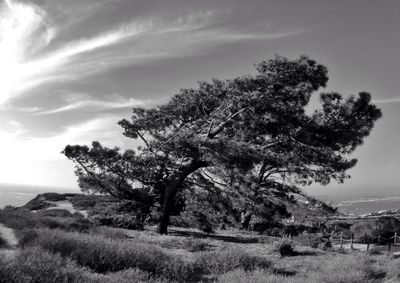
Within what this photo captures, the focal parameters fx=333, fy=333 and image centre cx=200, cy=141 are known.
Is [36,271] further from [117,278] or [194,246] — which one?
[194,246]

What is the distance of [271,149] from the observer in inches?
566

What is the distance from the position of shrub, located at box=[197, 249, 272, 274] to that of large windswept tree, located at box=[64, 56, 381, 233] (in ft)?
12.7

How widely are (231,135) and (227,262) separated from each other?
23.2 feet

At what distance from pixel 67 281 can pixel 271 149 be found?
10.7 m

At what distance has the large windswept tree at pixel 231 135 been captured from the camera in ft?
41.4

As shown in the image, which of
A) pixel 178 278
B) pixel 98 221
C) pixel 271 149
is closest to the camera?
pixel 178 278

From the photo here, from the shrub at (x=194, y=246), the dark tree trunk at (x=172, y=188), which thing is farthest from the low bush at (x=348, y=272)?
the dark tree trunk at (x=172, y=188)

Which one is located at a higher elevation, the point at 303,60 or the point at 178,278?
the point at 303,60

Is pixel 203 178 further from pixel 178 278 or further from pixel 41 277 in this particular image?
pixel 41 277


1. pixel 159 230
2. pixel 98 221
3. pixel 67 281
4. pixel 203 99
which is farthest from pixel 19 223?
pixel 67 281

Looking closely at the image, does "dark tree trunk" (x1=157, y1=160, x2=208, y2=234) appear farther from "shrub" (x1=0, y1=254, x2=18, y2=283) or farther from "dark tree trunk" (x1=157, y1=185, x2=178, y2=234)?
"shrub" (x1=0, y1=254, x2=18, y2=283)

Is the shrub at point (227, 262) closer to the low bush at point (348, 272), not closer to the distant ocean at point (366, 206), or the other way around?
the low bush at point (348, 272)

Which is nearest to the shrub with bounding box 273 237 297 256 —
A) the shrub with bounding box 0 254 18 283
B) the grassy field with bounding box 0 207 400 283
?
the grassy field with bounding box 0 207 400 283

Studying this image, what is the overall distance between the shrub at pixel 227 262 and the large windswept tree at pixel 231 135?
3.88 meters
